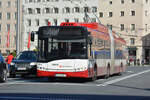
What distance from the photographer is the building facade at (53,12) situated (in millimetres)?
99375

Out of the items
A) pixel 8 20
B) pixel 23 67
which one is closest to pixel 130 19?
pixel 8 20

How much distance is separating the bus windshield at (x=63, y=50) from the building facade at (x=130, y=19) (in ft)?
238

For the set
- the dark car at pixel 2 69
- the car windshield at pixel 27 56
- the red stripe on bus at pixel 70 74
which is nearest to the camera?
the red stripe on bus at pixel 70 74

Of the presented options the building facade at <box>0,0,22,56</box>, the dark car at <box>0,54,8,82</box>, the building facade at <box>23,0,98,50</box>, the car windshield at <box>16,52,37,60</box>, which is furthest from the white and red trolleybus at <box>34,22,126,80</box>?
the building facade at <box>0,0,22,56</box>

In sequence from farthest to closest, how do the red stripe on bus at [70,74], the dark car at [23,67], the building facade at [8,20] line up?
the building facade at [8,20]
the dark car at [23,67]
the red stripe on bus at [70,74]

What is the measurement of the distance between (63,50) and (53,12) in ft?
260

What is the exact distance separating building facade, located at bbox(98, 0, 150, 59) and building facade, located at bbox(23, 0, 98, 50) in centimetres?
272

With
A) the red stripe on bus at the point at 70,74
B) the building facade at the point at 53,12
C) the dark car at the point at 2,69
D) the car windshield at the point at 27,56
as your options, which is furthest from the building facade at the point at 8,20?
the red stripe on bus at the point at 70,74

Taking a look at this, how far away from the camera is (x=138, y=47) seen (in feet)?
311

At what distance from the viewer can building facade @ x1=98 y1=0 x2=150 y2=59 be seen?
94562 millimetres

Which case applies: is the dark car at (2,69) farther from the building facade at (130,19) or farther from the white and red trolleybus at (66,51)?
the building facade at (130,19)

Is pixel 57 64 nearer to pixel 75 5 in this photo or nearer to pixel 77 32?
pixel 77 32

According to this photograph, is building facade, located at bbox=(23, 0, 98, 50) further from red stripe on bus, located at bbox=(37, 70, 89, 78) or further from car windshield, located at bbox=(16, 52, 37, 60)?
red stripe on bus, located at bbox=(37, 70, 89, 78)

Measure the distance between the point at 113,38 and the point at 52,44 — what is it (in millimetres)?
9218
